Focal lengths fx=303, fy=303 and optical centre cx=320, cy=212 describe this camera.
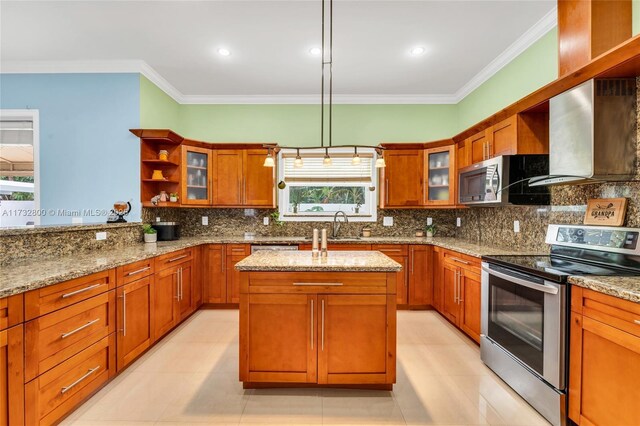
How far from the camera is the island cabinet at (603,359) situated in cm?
144

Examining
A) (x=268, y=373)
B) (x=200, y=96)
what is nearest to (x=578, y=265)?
(x=268, y=373)

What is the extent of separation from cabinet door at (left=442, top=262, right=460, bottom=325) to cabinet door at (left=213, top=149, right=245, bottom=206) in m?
2.87

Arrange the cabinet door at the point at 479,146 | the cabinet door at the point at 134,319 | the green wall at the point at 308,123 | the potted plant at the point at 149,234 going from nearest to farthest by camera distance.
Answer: the cabinet door at the point at 134,319 → the cabinet door at the point at 479,146 → the potted plant at the point at 149,234 → the green wall at the point at 308,123

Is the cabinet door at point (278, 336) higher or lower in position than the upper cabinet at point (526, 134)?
lower

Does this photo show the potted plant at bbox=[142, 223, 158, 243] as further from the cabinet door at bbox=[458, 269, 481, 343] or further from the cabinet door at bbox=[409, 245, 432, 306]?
the cabinet door at bbox=[458, 269, 481, 343]

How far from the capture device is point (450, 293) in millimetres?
3469

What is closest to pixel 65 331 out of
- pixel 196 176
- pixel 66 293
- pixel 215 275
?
Answer: pixel 66 293

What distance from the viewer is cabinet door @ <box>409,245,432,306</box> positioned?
13.0 feet

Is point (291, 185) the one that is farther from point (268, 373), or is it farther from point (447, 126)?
point (268, 373)

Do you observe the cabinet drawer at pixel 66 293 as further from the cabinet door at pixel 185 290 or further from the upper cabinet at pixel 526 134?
the upper cabinet at pixel 526 134

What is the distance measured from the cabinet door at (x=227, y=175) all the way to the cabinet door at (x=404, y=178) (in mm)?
2046

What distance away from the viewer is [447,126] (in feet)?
15.1

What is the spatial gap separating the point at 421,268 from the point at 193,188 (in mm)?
3241

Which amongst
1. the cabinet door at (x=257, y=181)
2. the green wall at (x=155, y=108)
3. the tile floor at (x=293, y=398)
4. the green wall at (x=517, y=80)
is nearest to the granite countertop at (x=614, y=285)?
the tile floor at (x=293, y=398)
